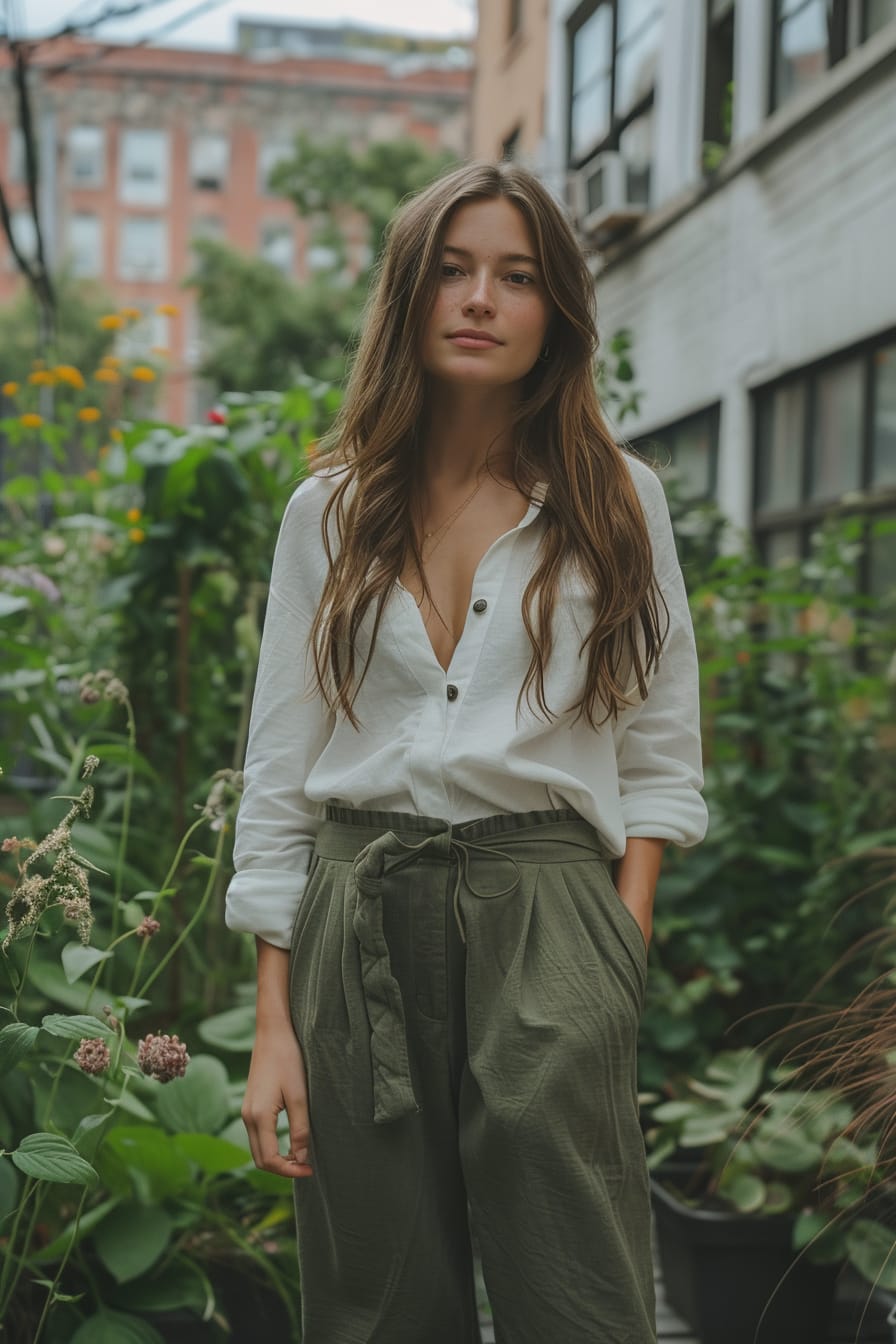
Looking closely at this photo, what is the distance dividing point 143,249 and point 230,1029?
41.1 m

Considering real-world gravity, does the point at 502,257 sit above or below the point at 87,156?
below

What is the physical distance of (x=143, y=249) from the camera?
134 ft

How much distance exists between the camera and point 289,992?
1435 millimetres

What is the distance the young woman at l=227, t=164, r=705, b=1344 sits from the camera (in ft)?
4.37

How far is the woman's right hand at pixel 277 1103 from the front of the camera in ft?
4.57

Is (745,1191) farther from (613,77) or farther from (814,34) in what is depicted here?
(613,77)

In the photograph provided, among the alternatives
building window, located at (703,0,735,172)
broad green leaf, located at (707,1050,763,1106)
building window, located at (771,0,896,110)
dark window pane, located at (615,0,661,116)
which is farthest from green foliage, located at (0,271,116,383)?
broad green leaf, located at (707,1050,763,1106)

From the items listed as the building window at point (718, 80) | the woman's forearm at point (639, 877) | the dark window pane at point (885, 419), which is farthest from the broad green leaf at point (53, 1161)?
the building window at point (718, 80)

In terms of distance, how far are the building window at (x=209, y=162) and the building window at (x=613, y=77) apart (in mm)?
33571

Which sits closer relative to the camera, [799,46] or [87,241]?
[799,46]

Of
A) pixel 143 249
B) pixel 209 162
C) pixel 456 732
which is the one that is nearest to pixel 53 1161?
pixel 456 732

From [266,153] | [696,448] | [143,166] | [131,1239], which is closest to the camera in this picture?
[131,1239]

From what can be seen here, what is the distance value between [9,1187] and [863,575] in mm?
3014

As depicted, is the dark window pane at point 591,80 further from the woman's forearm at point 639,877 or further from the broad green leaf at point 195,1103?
the woman's forearm at point 639,877
